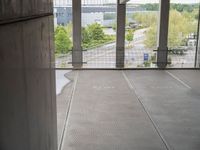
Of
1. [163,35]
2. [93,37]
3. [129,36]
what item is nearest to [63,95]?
[93,37]

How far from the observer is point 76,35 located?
9.98 m

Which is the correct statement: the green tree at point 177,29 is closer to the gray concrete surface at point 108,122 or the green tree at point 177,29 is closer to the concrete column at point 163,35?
the concrete column at point 163,35

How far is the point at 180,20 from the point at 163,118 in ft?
21.0

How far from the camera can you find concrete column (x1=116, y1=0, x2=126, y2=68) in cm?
998

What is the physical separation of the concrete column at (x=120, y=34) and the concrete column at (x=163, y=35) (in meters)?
1.29

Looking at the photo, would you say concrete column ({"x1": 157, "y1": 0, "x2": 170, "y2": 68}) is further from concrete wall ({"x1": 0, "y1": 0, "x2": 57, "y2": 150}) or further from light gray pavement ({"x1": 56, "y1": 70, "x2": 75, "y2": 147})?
concrete wall ({"x1": 0, "y1": 0, "x2": 57, "y2": 150})

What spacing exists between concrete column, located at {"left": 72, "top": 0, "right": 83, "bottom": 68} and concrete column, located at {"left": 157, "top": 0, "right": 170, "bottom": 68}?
9.24 ft

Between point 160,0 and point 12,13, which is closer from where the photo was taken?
point 12,13

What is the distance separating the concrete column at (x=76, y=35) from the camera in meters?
9.84

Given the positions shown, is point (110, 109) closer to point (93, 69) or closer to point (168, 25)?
point (93, 69)

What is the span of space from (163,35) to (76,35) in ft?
10.2

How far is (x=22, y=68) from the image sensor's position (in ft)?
4.50

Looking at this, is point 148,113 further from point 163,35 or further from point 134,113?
point 163,35

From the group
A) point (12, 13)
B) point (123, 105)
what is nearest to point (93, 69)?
point (123, 105)
